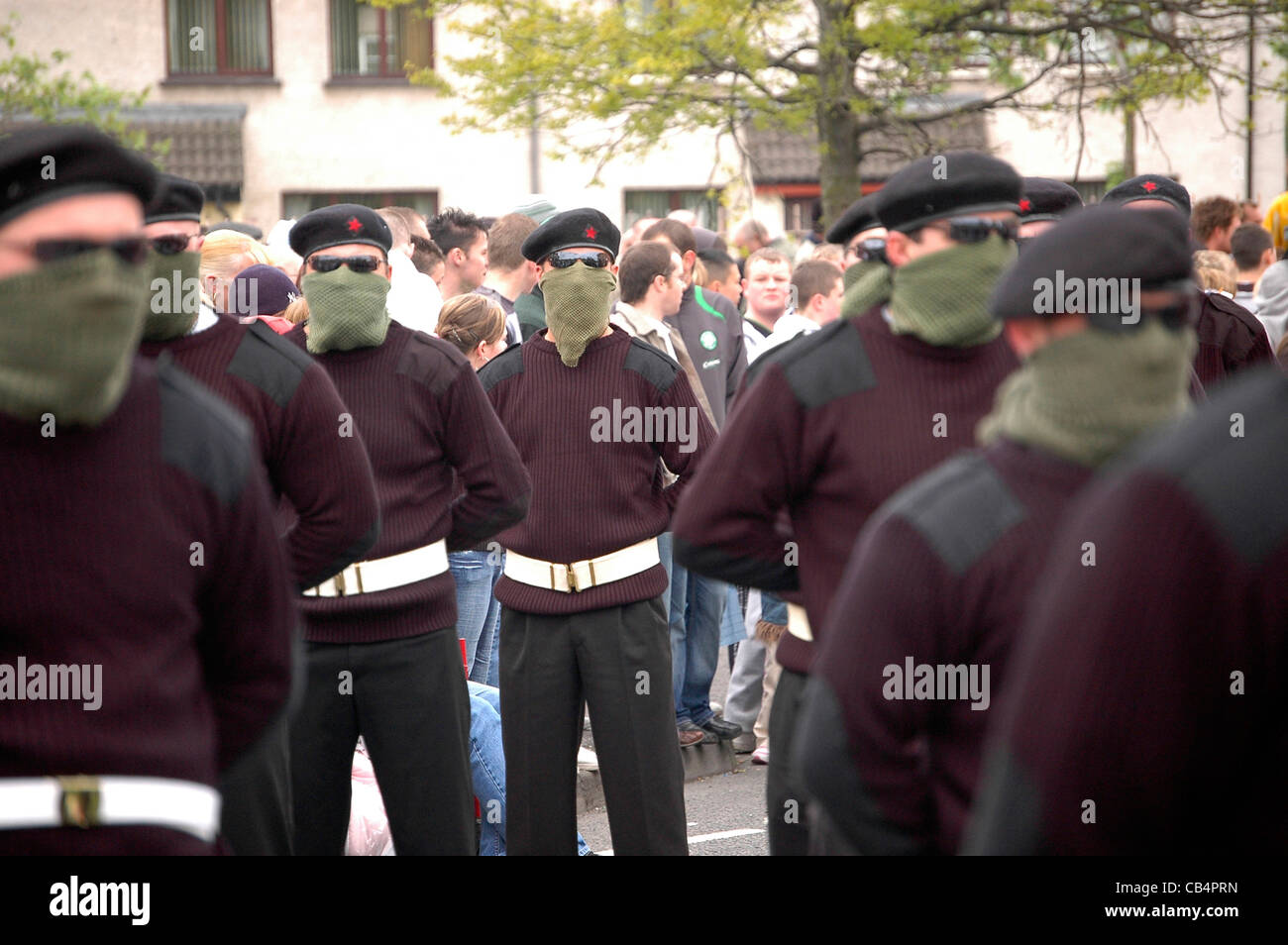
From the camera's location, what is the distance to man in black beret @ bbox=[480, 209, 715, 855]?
545cm

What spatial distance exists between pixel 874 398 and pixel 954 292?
29cm

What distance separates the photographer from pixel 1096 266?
2.34m

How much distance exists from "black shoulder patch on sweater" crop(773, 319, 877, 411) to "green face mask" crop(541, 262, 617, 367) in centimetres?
195

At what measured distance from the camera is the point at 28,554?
2475 mm

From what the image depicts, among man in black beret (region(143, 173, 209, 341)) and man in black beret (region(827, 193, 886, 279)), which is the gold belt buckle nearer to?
man in black beret (region(143, 173, 209, 341))

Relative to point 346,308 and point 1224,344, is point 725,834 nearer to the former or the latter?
point 1224,344

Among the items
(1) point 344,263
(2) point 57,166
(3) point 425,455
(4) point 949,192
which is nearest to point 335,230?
(1) point 344,263

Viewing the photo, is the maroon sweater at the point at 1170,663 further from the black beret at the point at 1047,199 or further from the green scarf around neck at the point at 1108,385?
the black beret at the point at 1047,199

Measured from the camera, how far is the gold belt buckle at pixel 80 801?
96.1 inches
